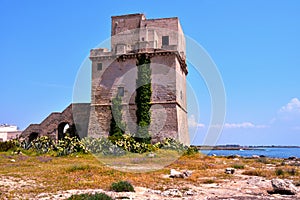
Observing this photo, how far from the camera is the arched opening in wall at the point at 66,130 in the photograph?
3507 cm

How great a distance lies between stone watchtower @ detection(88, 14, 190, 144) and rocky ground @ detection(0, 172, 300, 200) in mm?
17589

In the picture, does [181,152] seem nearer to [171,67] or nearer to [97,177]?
[171,67]

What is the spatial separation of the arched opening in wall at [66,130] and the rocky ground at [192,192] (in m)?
21.8

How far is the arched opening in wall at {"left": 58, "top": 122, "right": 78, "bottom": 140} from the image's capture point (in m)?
35.1

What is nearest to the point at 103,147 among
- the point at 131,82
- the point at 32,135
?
the point at 131,82

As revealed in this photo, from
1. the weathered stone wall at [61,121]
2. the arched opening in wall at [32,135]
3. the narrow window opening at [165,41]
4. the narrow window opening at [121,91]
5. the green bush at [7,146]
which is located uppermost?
the narrow window opening at [165,41]

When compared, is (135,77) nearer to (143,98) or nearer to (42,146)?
(143,98)

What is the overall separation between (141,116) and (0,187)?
20.0m

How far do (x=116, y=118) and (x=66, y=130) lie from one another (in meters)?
8.13

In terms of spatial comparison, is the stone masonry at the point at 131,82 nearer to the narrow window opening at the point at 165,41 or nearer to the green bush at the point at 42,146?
the narrow window opening at the point at 165,41

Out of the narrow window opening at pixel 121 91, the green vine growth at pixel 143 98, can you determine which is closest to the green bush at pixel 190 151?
Answer: the green vine growth at pixel 143 98

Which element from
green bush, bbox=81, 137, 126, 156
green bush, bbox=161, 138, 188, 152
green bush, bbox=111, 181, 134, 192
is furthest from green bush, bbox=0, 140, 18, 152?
green bush, bbox=111, 181, 134, 192

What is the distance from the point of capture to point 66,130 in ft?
119

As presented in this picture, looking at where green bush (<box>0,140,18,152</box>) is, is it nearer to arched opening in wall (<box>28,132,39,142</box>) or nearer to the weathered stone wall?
the weathered stone wall
